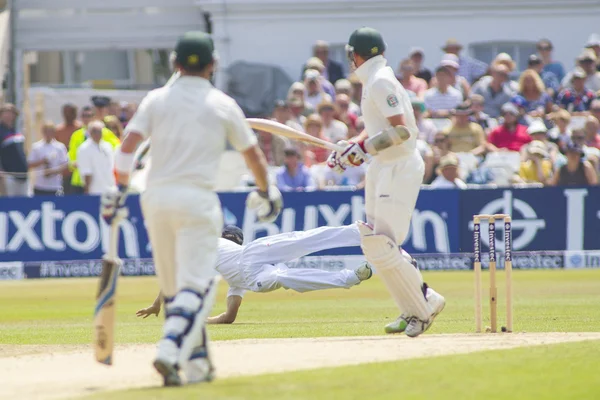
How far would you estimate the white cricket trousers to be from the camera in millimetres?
9922

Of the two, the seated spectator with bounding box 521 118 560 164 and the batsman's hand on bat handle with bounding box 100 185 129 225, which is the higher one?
the batsman's hand on bat handle with bounding box 100 185 129 225

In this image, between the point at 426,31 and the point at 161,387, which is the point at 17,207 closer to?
the point at 426,31

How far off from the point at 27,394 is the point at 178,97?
160 cm

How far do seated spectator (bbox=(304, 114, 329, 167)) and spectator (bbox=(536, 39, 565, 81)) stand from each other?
13.8 feet

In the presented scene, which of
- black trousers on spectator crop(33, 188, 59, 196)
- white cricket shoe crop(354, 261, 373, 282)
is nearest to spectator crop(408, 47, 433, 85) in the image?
black trousers on spectator crop(33, 188, 59, 196)

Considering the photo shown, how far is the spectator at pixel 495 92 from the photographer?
755 inches

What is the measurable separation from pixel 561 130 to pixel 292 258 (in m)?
8.60

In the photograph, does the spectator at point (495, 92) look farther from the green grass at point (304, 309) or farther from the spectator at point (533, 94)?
the green grass at point (304, 309)

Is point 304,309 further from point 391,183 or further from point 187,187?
point 187,187

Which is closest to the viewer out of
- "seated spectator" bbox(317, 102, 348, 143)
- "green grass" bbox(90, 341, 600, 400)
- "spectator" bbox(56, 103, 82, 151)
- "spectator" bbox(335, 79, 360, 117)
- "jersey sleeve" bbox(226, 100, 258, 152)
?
"green grass" bbox(90, 341, 600, 400)

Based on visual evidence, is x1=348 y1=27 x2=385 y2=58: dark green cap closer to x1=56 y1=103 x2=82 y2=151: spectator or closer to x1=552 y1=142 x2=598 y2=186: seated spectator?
x1=552 y1=142 x2=598 y2=186: seated spectator

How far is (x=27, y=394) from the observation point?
5.88m

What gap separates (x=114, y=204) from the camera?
20.2ft

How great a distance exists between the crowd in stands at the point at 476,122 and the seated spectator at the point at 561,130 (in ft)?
0.05
